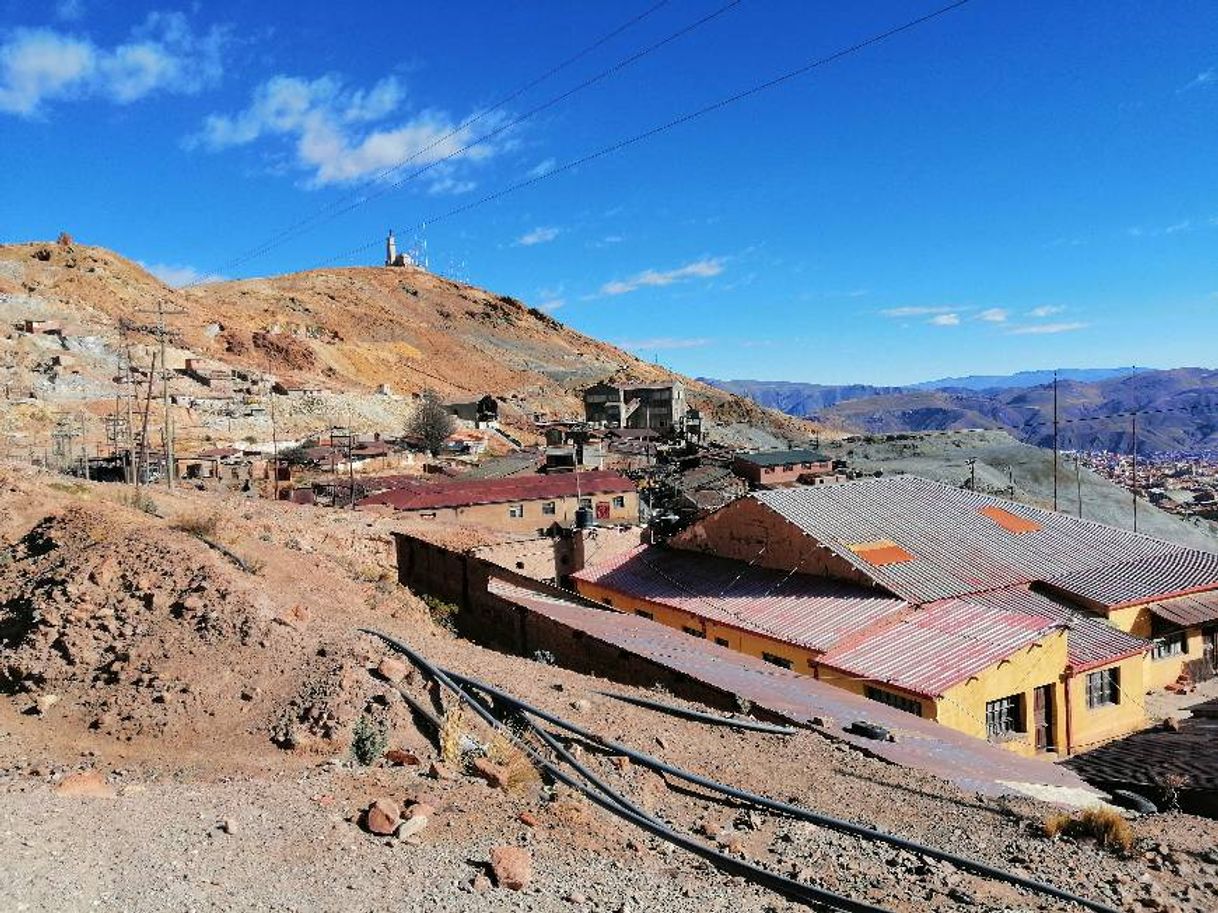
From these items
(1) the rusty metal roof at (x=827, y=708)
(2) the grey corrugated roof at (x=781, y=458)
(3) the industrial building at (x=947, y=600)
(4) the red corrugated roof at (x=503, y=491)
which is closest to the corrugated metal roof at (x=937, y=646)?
(3) the industrial building at (x=947, y=600)

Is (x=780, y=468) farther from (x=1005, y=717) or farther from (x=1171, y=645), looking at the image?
(x=1005, y=717)

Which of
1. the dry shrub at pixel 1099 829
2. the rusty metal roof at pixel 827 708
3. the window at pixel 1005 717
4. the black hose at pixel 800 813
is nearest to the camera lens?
the black hose at pixel 800 813

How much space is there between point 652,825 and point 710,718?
2.93 metres

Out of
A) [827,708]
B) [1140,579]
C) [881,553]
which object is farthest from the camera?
[1140,579]

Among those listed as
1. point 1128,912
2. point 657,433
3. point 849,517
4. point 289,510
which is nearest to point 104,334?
point 657,433

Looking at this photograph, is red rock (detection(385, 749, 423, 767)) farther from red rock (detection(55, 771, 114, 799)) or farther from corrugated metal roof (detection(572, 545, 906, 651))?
corrugated metal roof (detection(572, 545, 906, 651))

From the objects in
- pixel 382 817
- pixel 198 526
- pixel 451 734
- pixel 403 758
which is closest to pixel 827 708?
pixel 451 734

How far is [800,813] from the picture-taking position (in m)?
7.00

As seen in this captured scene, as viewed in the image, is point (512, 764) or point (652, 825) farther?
point (512, 764)

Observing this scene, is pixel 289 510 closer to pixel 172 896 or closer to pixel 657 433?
pixel 172 896

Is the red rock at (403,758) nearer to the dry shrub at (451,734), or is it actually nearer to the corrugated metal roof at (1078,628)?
the dry shrub at (451,734)

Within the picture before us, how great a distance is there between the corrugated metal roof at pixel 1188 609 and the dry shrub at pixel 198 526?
2035 cm

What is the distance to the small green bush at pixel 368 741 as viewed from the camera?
24.0 ft

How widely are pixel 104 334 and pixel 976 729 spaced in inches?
2583
